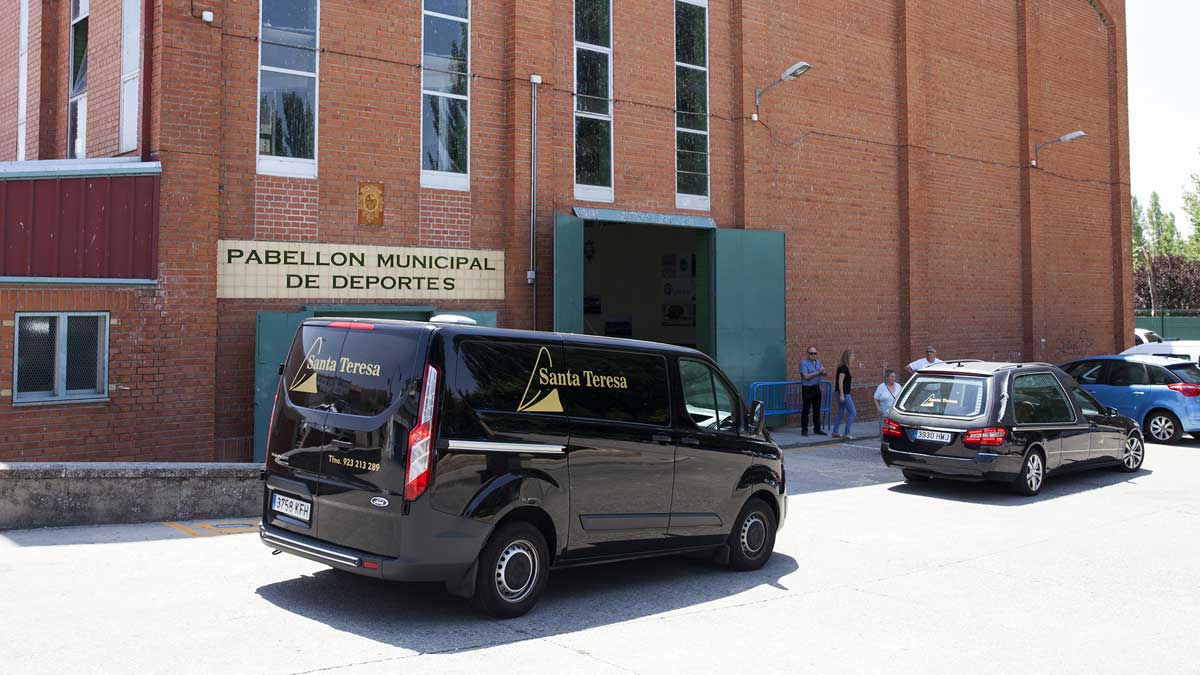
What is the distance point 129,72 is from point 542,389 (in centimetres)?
914

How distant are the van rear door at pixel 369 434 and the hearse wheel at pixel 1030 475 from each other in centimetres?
834

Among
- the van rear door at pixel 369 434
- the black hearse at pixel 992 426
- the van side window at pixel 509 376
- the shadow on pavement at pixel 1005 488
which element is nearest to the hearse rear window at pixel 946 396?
the black hearse at pixel 992 426

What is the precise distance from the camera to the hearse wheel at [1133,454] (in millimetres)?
13516

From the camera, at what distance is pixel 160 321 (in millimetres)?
11234

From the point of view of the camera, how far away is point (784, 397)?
17.4 metres

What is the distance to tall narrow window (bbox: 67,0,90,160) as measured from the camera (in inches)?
544

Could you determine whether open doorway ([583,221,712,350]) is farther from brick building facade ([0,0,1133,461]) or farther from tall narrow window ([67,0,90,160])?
tall narrow window ([67,0,90,160])

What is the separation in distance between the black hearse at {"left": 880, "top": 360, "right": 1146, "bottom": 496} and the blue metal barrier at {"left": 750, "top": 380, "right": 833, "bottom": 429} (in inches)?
178

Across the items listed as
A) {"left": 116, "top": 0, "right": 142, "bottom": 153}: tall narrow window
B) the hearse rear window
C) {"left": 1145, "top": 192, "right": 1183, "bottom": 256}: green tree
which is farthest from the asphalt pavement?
{"left": 1145, "top": 192, "right": 1183, "bottom": 256}: green tree

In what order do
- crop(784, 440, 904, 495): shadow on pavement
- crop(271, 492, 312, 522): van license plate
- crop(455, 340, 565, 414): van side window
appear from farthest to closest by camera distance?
1. crop(784, 440, 904, 495): shadow on pavement
2. crop(271, 492, 312, 522): van license plate
3. crop(455, 340, 565, 414): van side window

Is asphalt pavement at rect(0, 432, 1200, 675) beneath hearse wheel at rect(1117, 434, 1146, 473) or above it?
beneath

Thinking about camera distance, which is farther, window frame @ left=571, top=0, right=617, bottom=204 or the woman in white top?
the woman in white top

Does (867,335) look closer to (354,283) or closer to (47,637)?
(354,283)

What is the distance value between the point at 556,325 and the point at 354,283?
3.04 meters
